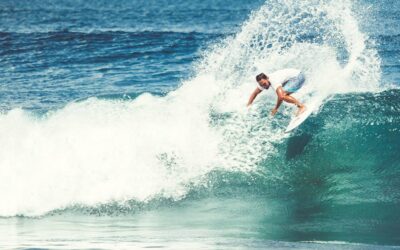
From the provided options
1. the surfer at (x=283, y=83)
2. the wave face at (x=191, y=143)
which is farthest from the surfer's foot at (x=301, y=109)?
the wave face at (x=191, y=143)

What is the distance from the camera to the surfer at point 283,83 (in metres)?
13.2

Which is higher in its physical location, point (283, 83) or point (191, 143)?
point (283, 83)

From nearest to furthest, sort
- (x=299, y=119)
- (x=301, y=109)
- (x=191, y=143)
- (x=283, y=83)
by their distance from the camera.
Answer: (x=283, y=83) → (x=301, y=109) → (x=299, y=119) → (x=191, y=143)

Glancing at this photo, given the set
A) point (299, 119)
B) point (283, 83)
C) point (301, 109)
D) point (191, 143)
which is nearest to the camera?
point (283, 83)

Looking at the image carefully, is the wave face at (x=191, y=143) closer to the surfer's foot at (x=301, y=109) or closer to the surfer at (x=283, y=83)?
the surfer's foot at (x=301, y=109)

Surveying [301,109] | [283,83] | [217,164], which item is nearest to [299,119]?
[301,109]

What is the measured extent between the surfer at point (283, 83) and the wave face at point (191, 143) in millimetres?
1294

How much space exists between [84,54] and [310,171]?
55.3 feet

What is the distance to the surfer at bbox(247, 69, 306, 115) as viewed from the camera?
43.4ft

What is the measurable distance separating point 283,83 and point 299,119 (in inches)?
35.4

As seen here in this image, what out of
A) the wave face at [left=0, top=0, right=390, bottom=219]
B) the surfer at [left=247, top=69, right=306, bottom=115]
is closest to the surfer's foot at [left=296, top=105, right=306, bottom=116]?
the surfer at [left=247, top=69, right=306, bottom=115]

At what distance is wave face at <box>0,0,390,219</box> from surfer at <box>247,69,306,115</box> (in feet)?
4.24

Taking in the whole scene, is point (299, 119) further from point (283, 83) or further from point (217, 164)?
point (217, 164)

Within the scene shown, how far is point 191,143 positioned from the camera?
47.7ft
